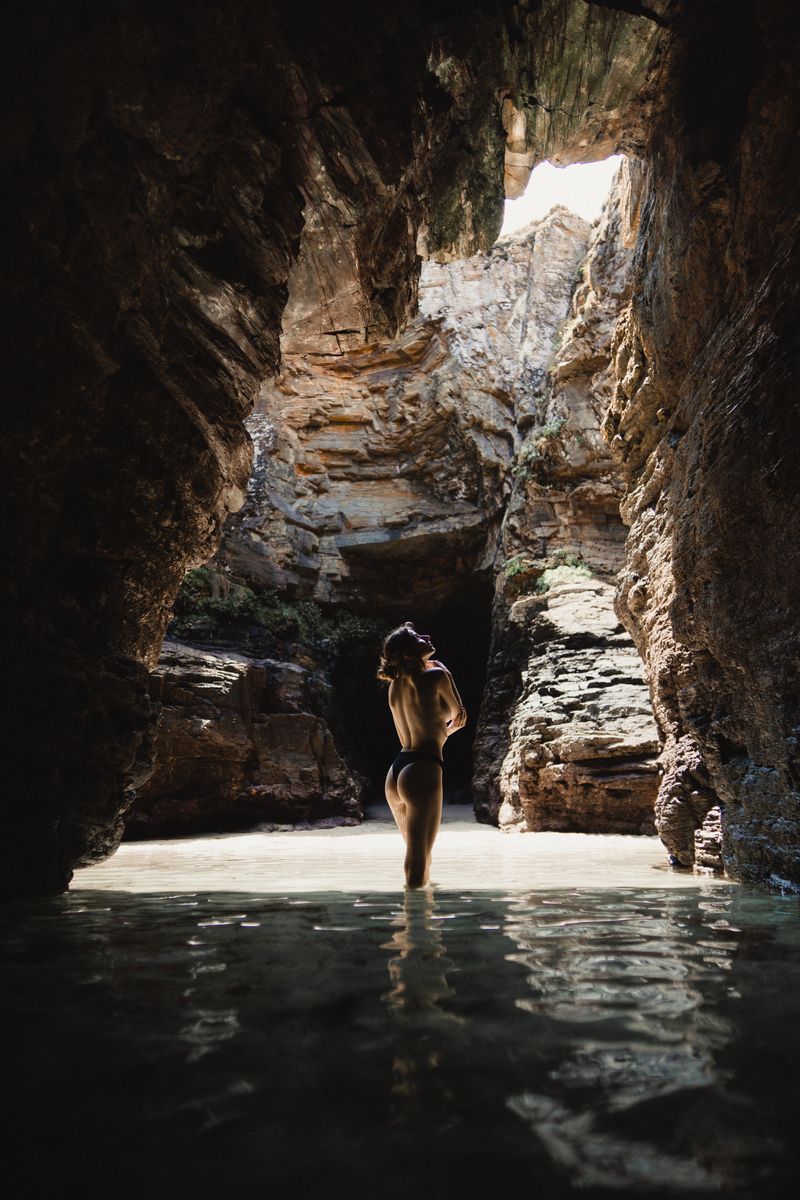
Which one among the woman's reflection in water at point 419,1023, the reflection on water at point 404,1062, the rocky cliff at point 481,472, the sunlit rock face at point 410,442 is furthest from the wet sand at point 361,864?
the sunlit rock face at point 410,442

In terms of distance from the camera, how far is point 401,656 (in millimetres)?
4516

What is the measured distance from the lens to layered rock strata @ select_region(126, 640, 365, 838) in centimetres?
1045

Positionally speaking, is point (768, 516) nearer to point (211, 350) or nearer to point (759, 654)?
point (759, 654)

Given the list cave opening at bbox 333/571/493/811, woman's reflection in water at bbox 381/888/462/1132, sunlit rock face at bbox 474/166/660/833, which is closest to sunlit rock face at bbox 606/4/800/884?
woman's reflection in water at bbox 381/888/462/1132

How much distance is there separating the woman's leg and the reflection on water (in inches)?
70.2

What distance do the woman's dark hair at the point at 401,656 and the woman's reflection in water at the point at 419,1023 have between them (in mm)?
2287

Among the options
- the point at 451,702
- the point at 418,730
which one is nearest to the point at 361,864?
the point at 418,730

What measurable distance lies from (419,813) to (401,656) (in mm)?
1101

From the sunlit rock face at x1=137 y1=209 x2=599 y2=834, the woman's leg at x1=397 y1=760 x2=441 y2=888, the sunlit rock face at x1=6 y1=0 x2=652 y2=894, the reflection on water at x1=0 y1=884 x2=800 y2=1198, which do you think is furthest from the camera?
the sunlit rock face at x1=137 y1=209 x2=599 y2=834

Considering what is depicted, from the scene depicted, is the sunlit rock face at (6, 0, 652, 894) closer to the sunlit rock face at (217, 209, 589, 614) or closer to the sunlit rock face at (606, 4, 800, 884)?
the sunlit rock face at (606, 4, 800, 884)

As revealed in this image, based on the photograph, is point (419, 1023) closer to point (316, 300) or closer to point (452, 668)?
point (316, 300)

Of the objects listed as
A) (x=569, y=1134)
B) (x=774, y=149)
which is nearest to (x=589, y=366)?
(x=774, y=149)

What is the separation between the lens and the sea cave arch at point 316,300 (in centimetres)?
299

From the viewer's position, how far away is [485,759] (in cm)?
1430
